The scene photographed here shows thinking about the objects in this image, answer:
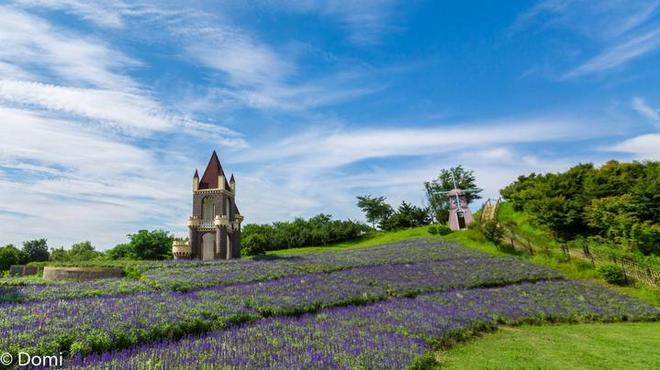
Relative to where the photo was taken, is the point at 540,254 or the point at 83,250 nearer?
the point at 540,254

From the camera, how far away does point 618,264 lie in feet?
82.7

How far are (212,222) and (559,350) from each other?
28.5m

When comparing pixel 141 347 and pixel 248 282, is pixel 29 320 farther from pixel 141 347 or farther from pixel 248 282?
pixel 248 282

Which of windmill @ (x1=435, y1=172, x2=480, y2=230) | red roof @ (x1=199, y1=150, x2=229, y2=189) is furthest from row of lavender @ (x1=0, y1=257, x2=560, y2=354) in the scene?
windmill @ (x1=435, y1=172, x2=480, y2=230)

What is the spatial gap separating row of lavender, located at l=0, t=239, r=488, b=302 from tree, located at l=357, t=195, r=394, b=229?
35.2 m

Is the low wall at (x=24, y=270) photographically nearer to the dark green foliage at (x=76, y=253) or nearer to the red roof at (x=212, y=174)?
the red roof at (x=212, y=174)

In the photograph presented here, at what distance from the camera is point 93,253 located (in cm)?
6706

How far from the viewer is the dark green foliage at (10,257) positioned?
5616 cm

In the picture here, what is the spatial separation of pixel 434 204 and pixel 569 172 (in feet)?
88.9

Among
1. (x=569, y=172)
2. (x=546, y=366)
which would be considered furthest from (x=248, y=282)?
(x=569, y=172)

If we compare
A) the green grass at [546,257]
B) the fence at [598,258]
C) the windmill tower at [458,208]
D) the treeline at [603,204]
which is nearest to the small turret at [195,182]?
the green grass at [546,257]

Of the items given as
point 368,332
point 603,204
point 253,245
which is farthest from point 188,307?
point 253,245

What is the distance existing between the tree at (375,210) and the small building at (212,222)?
40471 mm

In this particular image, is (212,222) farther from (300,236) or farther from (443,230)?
(443,230)
